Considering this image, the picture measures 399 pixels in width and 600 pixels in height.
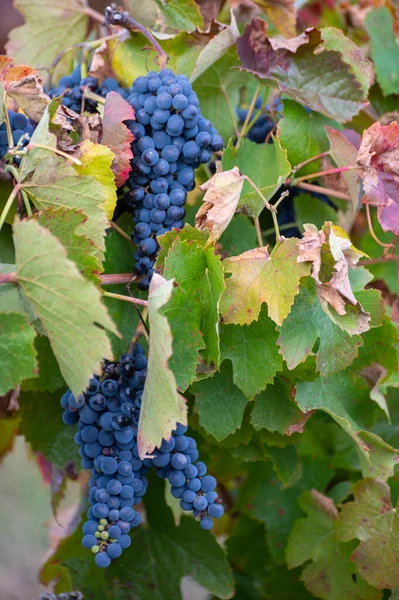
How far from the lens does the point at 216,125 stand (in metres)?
0.94

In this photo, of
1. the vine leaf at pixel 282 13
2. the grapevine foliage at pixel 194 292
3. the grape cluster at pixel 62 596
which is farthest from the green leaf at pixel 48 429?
the vine leaf at pixel 282 13

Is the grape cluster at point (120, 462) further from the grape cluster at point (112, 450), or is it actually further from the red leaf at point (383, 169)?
the red leaf at point (383, 169)

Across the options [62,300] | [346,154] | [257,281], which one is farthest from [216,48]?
[62,300]

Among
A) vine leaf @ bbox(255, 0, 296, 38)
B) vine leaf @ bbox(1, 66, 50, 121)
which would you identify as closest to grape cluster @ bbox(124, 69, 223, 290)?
vine leaf @ bbox(1, 66, 50, 121)

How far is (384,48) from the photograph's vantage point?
115 centimetres

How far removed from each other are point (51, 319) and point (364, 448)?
418 millimetres

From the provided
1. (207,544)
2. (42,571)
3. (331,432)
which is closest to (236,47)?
(331,432)

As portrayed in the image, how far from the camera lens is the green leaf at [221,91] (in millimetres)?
908

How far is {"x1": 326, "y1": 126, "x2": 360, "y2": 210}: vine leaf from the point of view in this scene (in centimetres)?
82

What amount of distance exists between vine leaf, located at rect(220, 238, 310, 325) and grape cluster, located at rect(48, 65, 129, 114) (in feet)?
0.98

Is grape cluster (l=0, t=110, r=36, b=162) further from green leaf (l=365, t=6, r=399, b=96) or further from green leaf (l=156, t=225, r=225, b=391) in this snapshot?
green leaf (l=365, t=6, r=399, b=96)

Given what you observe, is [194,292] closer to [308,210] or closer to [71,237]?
[71,237]

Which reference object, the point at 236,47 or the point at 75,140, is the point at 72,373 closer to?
the point at 75,140

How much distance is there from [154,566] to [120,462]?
39 cm
